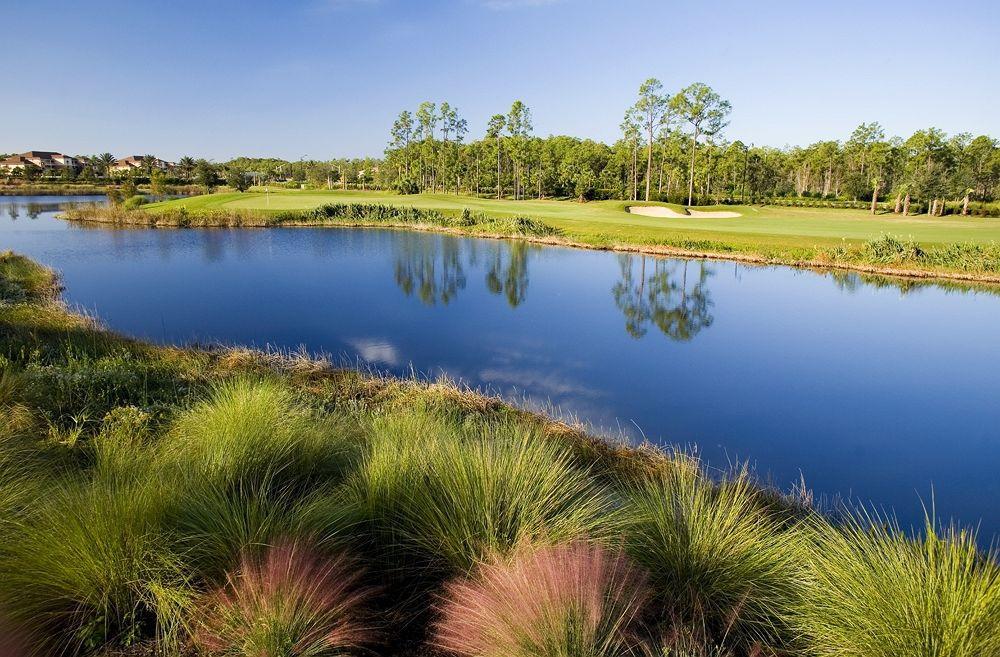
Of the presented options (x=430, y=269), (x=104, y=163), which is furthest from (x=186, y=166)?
(x=430, y=269)

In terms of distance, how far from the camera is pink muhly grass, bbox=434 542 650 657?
2553mm

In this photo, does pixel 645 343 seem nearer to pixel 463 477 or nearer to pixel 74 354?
pixel 463 477

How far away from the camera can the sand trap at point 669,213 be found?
41469mm

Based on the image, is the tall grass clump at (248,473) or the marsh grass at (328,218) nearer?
the tall grass clump at (248,473)

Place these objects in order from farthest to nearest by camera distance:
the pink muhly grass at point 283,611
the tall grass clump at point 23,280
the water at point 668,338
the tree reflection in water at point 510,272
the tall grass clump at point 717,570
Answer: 1. the tree reflection in water at point 510,272
2. the tall grass clump at point 23,280
3. the water at point 668,338
4. the tall grass clump at point 717,570
5. the pink muhly grass at point 283,611

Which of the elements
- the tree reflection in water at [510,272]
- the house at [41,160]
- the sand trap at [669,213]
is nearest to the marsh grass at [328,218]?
the tree reflection in water at [510,272]

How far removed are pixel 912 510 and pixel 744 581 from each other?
16.3 ft

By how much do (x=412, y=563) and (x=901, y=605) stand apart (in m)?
2.89

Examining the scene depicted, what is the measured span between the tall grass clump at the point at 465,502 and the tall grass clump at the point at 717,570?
15.5 inches

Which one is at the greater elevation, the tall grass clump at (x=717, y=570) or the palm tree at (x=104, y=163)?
the palm tree at (x=104, y=163)

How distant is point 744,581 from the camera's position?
3451mm

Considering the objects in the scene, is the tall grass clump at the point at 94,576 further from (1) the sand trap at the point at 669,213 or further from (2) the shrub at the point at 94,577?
(1) the sand trap at the point at 669,213

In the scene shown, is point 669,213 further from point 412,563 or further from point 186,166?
point 186,166

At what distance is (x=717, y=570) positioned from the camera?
354cm
